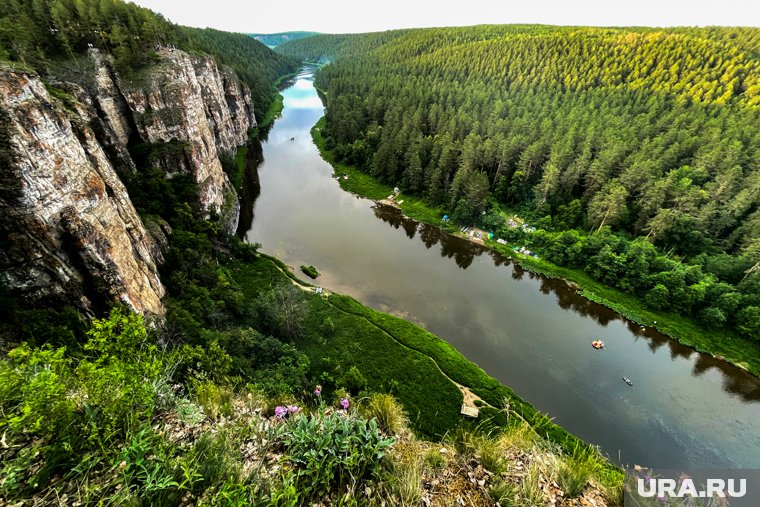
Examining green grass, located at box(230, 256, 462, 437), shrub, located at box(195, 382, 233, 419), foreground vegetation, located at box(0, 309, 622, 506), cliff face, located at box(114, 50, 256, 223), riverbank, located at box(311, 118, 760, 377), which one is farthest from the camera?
cliff face, located at box(114, 50, 256, 223)

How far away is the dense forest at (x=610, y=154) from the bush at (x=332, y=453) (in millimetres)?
46485

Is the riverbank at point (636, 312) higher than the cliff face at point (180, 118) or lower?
lower

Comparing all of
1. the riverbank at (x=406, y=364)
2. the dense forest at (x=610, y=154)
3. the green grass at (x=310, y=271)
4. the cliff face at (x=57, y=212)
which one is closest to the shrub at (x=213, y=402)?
the cliff face at (x=57, y=212)

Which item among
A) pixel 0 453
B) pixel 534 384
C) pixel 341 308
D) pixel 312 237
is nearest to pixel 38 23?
pixel 312 237

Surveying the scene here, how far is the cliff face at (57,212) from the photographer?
17.6 meters

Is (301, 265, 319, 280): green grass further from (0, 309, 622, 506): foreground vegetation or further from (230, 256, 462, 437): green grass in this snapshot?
(0, 309, 622, 506): foreground vegetation

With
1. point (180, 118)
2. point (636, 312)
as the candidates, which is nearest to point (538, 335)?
point (636, 312)

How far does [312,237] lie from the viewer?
51219 millimetres

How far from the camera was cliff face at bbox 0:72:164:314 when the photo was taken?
1764 centimetres

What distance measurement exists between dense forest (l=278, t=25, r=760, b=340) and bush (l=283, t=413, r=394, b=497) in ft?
153

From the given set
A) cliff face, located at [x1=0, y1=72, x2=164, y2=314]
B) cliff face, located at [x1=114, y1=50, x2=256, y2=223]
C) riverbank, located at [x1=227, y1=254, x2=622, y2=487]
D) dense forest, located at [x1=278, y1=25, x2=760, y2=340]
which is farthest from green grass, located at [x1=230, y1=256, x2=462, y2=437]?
dense forest, located at [x1=278, y1=25, x2=760, y2=340]

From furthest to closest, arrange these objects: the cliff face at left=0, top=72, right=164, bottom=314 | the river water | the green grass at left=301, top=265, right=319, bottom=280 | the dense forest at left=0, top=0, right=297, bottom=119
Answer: the green grass at left=301, top=265, right=319, bottom=280 < the dense forest at left=0, top=0, right=297, bottom=119 < the river water < the cliff face at left=0, top=72, right=164, bottom=314

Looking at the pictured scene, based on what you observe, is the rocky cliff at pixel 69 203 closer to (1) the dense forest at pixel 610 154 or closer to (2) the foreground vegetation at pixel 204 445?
(2) the foreground vegetation at pixel 204 445

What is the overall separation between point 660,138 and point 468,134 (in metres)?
32.5
